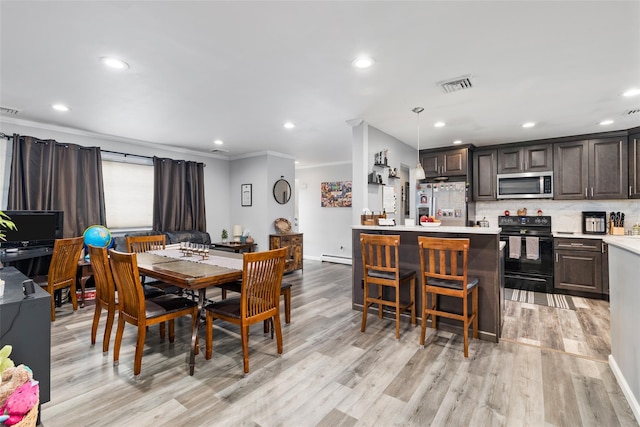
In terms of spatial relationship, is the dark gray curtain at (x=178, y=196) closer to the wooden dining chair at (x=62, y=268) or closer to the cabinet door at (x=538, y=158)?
the wooden dining chair at (x=62, y=268)

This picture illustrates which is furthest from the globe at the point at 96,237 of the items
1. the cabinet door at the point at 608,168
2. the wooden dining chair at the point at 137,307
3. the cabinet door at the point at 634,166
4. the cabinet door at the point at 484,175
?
the cabinet door at the point at 634,166

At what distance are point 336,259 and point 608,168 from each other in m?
5.21

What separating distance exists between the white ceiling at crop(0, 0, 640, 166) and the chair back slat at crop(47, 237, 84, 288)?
1.59 metres

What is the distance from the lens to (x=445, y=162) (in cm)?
546

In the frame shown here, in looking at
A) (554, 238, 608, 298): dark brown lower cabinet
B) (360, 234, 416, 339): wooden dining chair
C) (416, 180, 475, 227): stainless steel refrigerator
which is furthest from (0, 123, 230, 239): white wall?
(554, 238, 608, 298): dark brown lower cabinet

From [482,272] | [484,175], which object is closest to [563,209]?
[484,175]

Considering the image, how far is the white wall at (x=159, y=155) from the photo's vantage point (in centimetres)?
408

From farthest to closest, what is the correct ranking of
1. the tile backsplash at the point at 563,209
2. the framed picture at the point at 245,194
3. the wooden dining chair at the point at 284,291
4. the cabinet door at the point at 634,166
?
1. the framed picture at the point at 245,194
2. the tile backsplash at the point at 563,209
3. the cabinet door at the point at 634,166
4. the wooden dining chair at the point at 284,291

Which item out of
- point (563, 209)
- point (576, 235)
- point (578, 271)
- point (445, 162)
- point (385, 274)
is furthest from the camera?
point (445, 162)

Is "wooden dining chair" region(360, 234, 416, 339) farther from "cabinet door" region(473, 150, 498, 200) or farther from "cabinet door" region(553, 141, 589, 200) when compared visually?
"cabinet door" region(553, 141, 589, 200)

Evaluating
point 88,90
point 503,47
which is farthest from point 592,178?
point 88,90

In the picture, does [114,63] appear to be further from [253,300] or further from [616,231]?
[616,231]

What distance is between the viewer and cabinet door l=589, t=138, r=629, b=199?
440cm

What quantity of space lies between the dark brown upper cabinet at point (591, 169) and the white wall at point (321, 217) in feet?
13.3
